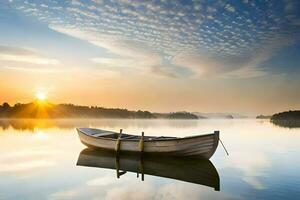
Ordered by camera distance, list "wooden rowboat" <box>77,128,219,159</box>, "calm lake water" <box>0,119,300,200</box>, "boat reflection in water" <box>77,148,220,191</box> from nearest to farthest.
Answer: "calm lake water" <box>0,119,300,200</box> < "boat reflection in water" <box>77,148,220,191</box> < "wooden rowboat" <box>77,128,219,159</box>

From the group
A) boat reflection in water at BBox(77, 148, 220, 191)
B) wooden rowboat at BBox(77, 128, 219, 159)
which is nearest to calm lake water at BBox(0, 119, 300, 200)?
boat reflection in water at BBox(77, 148, 220, 191)

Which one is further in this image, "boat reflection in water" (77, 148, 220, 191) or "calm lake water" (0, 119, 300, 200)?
"boat reflection in water" (77, 148, 220, 191)

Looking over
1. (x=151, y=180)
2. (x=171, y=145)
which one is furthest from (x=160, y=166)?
(x=151, y=180)

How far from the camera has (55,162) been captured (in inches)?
826

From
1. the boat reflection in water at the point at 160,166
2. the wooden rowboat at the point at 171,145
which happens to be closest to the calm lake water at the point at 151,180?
the boat reflection in water at the point at 160,166

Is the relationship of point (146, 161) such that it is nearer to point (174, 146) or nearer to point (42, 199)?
point (174, 146)

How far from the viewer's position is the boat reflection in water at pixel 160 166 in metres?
15.6

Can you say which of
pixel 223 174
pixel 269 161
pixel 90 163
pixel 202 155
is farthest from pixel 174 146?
pixel 269 161

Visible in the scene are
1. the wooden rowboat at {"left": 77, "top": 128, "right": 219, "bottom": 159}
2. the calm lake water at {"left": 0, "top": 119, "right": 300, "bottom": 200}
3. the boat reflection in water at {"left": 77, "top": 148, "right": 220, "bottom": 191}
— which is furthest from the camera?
the wooden rowboat at {"left": 77, "top": 128, "right": 219, "bottom": 159}

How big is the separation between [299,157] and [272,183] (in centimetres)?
1047

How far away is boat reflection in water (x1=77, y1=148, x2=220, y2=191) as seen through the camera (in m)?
15.6

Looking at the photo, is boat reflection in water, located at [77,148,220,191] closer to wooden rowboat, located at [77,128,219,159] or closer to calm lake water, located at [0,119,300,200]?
calm lake water, located at [0,119,300,200]

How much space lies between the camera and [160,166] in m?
18.9

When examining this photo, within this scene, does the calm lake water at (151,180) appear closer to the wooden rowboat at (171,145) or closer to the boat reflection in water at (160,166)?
the boat reflection in water at (160,166)
